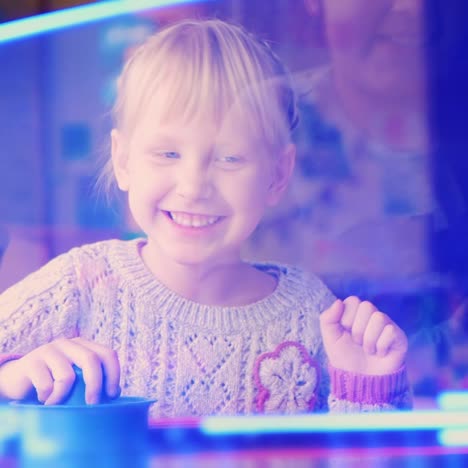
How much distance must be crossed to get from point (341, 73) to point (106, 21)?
523 mm

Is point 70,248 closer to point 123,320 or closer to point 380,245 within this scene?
point 123,320

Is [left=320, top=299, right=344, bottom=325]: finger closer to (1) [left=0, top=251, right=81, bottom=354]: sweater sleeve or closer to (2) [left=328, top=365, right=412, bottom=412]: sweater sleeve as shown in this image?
(2) [left=328, top=365, right=412, bottom=412]: sweater sleeve

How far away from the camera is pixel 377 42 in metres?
1.76

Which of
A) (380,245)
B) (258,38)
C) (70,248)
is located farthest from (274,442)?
(258,38)

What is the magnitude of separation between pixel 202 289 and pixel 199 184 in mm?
213

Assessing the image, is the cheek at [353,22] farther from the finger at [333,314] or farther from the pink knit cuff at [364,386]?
the pink knit cuff at [364,386]

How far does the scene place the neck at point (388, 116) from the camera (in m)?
1.74

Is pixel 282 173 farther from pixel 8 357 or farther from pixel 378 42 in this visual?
pixel 8 357

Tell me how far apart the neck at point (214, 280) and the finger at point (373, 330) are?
209 millimetres

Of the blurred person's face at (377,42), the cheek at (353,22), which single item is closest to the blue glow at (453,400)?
the blurred person's face at (377,42)

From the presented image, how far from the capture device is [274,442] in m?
1.69

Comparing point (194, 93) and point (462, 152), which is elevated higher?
point (194, 93)

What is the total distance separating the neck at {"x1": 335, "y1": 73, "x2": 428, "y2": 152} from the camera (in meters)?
1.74

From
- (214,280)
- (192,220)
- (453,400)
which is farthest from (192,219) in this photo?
(453,400)
